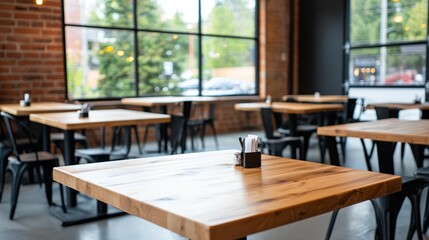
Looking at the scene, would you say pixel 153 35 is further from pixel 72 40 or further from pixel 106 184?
pixel 106 184

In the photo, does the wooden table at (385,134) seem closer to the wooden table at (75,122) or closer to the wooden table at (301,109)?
the wooden table at (75,122)

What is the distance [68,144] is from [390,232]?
98.2 inches

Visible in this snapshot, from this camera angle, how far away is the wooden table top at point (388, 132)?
2498 millimetres

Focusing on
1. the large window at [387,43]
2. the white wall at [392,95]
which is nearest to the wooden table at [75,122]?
the white wall at [392,95]

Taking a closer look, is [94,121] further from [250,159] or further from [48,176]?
[250,159]

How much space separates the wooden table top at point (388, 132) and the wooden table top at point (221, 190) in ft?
3.06

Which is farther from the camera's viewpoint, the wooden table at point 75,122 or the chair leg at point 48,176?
the chair leg at point 48,176

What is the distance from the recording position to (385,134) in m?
2.59

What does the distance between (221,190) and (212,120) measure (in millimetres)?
5618

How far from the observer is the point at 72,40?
7.12 metres

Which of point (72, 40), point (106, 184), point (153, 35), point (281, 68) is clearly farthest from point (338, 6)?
point (106, 184)

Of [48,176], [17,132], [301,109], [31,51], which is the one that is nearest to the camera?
[48,176]

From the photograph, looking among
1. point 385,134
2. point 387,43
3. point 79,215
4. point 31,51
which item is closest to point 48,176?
point 79,215

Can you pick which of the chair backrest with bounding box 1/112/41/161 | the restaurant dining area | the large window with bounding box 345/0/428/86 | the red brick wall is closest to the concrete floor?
the restaurant dining area
